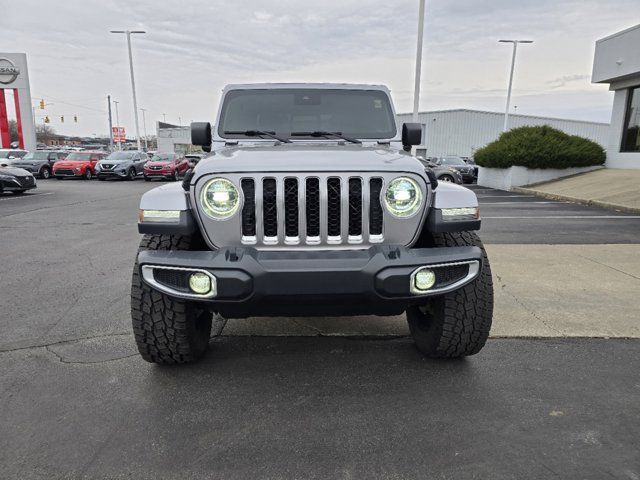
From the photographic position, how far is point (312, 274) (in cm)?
234

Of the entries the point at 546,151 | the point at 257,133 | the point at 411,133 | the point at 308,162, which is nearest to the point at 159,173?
the point at 546,151

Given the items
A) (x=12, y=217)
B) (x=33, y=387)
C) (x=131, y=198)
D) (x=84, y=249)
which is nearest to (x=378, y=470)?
(x=33, y=387)

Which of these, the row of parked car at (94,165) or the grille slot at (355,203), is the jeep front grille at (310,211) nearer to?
the grille slot at (355,203)

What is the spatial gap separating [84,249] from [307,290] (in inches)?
229

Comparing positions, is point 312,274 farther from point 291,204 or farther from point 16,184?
point 16,184

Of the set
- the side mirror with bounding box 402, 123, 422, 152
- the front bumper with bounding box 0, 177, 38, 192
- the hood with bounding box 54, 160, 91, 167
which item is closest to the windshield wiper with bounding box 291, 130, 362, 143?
the side mirror with bounding box 402, 123, 422, 152

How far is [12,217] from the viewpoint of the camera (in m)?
10.5

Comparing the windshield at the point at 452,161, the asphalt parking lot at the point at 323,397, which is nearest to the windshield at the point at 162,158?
the windshield at the point at 452,161

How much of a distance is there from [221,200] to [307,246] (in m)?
0.54

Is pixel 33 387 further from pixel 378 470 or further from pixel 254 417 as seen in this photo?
A: pixel 378 470

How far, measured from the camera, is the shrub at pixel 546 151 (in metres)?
18.4

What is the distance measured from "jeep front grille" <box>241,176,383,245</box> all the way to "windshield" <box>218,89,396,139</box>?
1.41 m

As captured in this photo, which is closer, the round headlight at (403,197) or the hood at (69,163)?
the round headlight at (403,197)

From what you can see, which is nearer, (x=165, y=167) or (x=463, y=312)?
(x=463, y=312)
